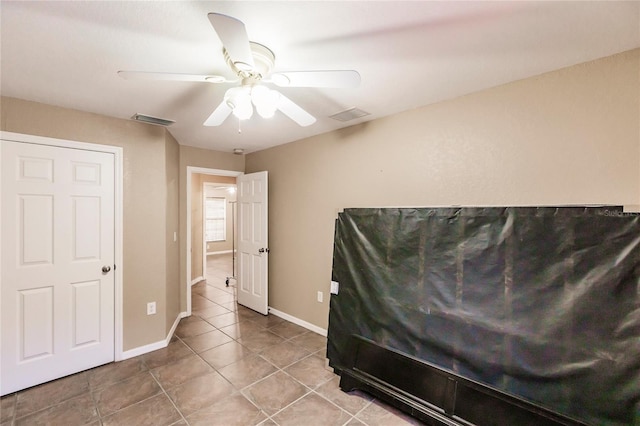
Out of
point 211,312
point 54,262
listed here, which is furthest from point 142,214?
point 211,312

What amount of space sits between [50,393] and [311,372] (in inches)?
85.1

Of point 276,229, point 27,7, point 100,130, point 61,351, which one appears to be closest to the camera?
point 27,7

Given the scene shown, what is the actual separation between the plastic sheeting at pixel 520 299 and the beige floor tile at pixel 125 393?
1684 mm

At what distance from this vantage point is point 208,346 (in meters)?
3.07

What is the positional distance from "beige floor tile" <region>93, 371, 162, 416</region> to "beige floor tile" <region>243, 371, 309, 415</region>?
31.9 inches

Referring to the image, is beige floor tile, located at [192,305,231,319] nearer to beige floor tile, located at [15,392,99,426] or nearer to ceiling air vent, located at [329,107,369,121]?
beige floor tile, located at [15,392,99,426]

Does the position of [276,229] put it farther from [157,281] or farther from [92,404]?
[92,404]

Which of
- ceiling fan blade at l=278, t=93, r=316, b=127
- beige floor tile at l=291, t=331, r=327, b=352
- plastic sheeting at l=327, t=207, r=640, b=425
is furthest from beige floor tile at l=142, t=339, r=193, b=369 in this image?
ceiling fan blade at l=278, t=93, r=316, b=127

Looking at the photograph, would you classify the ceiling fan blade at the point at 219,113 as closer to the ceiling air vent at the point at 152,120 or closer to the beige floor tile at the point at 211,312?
the ceiling air vent at the point at 152,120

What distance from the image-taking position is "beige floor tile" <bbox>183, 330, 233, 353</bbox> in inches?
120

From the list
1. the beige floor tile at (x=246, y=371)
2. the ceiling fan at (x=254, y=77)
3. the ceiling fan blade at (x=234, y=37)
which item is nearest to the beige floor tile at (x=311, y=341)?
the beige floor tile at (x=246, y=371)

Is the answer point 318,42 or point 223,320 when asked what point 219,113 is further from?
point 223,320

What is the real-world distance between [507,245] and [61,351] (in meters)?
3.77

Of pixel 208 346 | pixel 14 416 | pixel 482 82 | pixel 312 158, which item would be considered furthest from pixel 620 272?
pixel 14 416
